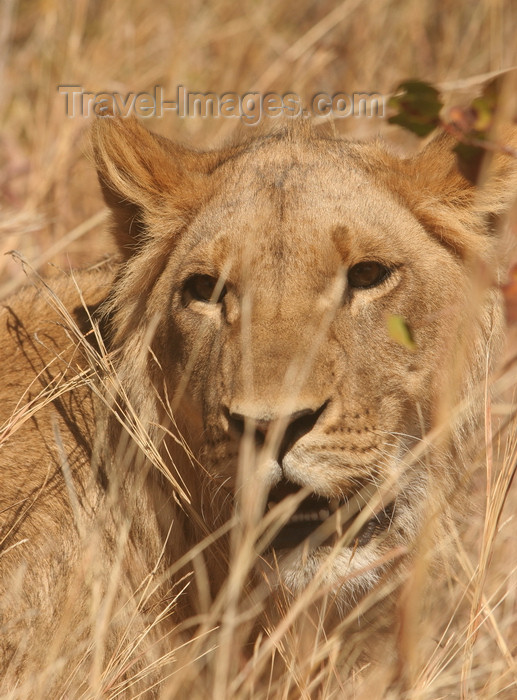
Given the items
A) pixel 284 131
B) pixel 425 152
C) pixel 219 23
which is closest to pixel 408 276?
pixel 425 152

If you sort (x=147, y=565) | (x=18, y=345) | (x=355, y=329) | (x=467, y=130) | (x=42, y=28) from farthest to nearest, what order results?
(x=42, y=28), (x=18, y=345), (x=147, y=565), (x=355, y=329), (x=467, y=130)

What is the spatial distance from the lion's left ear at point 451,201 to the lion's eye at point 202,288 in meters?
0.81

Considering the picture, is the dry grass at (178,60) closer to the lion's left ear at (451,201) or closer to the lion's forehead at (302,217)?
the lion's forehead at (302,217)

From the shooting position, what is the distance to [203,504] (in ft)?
11.3

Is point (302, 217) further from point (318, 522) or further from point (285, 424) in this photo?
point (318, 522)

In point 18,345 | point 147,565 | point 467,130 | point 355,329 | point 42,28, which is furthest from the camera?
point 42,28

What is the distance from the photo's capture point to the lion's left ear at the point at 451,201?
→ 345cm

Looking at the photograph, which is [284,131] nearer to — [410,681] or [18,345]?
[18,345]

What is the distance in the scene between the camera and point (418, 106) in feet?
9.52

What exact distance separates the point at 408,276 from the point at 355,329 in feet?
1.07

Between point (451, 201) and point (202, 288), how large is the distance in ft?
3.36

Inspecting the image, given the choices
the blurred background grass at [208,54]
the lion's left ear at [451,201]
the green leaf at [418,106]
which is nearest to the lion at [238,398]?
the lion's left ear at [451,201]

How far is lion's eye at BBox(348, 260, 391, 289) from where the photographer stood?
10.6 ft

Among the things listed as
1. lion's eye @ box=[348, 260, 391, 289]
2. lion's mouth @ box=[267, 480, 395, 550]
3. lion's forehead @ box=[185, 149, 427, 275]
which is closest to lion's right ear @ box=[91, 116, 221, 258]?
lion's forehead @ box=[185, 149, 427, 275]
